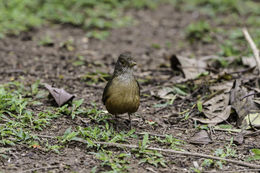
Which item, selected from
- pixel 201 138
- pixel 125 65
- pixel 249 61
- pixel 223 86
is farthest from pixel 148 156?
pixel 249 61

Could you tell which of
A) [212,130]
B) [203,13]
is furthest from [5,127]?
[203,13]

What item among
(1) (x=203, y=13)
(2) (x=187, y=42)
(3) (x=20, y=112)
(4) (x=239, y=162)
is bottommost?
(4) (x=239, y=162)

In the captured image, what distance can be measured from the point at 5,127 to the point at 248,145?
2.69 m

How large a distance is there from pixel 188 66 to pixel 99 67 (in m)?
1.75

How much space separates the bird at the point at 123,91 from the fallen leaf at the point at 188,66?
5.61ft

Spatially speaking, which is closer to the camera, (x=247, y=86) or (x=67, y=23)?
(x=247, y=86)

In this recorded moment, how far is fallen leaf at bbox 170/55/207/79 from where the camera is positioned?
20.1 feet

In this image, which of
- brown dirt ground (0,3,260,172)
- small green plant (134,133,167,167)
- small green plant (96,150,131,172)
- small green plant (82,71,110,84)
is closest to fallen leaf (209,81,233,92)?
brown dirt ground (0,3,260,172)

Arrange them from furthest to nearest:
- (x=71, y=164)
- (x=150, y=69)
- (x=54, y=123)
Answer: (x=150, y=69)
(x=54, y=123)
(x=71, y=164)

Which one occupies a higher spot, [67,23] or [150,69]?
[67,23]

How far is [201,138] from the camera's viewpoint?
4371 millimetres

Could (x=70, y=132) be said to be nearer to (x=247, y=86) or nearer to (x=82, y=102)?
(x=82, y=102)

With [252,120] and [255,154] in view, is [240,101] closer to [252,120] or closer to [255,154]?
[252,120]

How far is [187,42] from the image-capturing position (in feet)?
29.4
